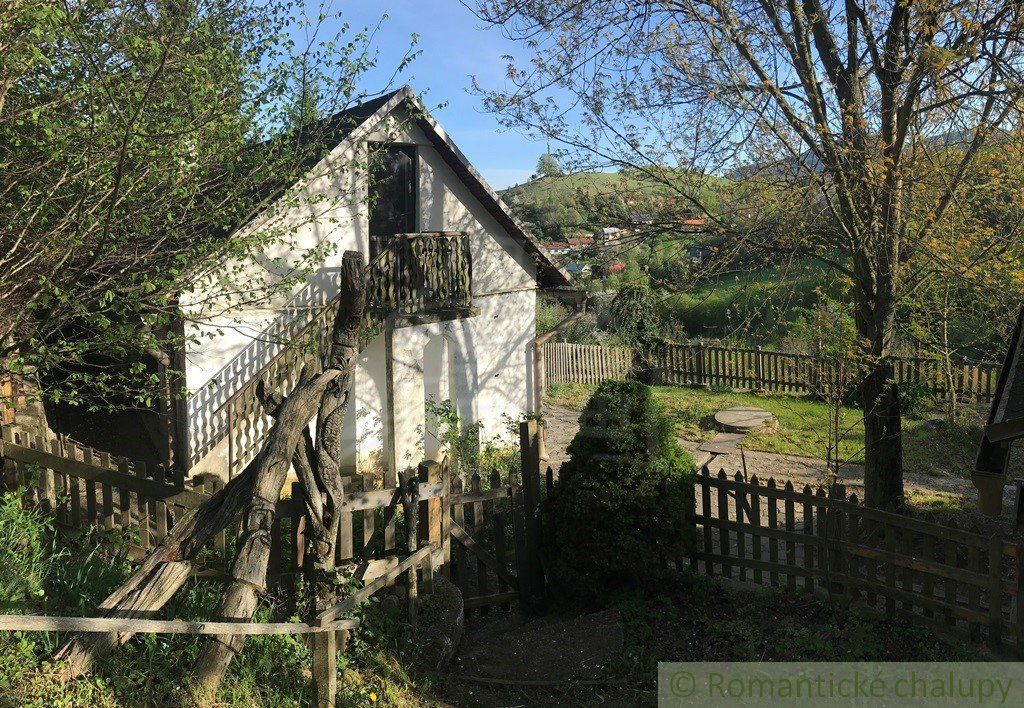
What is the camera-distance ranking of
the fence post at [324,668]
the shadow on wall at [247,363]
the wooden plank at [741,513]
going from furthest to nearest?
the shadow on wall at [247,363] < the wooden plank at [741,513] < the fence post at [324,668]

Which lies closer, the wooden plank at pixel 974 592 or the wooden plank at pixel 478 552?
the wooden plank at pixel 974 592

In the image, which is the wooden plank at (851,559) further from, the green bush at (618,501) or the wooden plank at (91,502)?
the wooden plank at (91,502)

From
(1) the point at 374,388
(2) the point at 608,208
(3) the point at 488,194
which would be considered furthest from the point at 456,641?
(3) the point at 488,194

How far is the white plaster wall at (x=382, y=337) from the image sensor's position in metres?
12.0

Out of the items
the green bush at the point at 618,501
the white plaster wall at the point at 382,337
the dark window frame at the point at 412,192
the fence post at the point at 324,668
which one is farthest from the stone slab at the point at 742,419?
the fence post at the point at 324,668

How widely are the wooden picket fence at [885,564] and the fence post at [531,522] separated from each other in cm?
155

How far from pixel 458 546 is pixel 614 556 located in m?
1.45

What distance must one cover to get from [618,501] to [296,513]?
293 cm

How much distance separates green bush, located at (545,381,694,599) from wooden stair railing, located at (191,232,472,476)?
4.04m

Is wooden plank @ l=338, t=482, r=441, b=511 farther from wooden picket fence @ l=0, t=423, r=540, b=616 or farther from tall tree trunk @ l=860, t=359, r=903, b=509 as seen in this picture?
tall tree trunk @ l=860, t=359, r=903, b=509

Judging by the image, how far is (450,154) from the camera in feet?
49.2

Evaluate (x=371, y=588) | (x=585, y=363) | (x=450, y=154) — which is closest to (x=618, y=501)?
(x=371, y=588)

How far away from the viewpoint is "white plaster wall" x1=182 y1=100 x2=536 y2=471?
11969 millimetres

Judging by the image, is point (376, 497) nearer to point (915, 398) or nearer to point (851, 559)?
point (851, 559)
